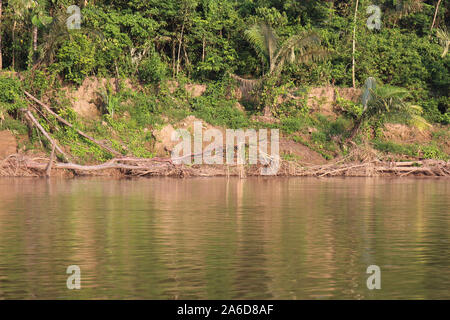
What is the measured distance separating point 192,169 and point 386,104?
9.44 meters

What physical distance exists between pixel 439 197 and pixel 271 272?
13.1 m

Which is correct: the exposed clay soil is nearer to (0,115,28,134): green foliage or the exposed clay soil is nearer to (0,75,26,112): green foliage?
(0,115,28,134): green foliage

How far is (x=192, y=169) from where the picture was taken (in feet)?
100

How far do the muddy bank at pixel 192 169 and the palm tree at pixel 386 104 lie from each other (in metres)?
2.44

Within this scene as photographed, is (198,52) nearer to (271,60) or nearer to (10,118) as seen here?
(271,60)

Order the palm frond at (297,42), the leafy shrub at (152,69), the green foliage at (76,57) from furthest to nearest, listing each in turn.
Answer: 1. the leafy shrub at (152,69)
2. the palm frond at (297,42)
3. the green foliage at (76,57)

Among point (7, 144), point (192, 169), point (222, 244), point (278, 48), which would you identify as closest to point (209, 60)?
point (278, 48)

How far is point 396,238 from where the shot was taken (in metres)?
13.0

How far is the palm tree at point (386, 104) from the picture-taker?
113 ft

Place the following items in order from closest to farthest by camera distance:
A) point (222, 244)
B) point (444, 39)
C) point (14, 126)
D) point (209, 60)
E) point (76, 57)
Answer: point (222, 244), point (14, 126), point (76, 57), point (209, 60), point (444, 39)

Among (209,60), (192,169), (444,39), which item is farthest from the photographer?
(444,39)

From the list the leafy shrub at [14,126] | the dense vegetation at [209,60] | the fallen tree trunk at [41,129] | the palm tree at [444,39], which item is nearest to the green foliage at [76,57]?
the dense vegetation at [209,60]

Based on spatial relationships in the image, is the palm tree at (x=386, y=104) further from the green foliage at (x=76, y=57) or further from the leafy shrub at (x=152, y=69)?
the green foliage at (x=76, y=57)

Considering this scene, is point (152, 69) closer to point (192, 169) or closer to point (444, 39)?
point (192, 169)
